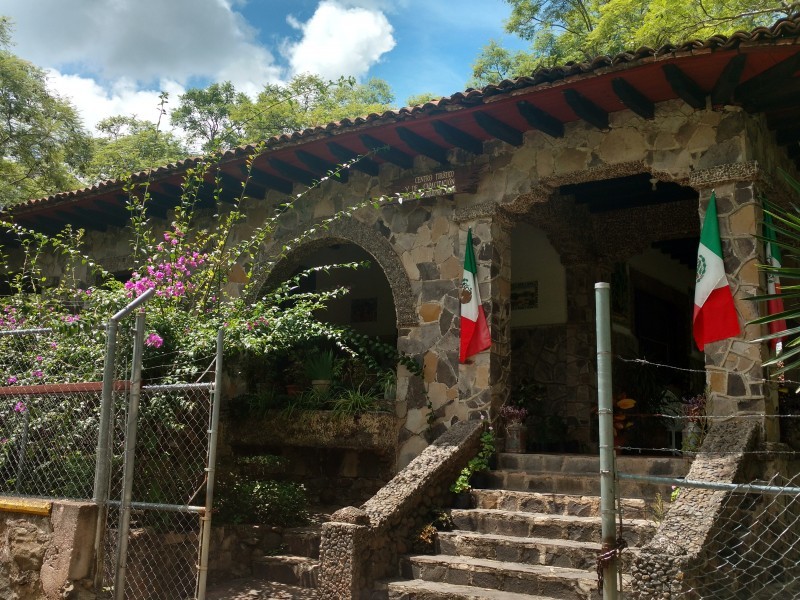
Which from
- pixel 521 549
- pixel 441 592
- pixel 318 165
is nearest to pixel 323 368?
pixel 318 165

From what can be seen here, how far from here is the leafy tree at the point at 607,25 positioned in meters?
11.8

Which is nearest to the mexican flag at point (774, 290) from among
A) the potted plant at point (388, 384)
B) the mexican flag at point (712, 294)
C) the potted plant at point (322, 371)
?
the mexican flag at point (712, 294)

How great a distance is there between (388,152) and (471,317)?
7.50 feet

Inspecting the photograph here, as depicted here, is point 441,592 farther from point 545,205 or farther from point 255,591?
point 545,205

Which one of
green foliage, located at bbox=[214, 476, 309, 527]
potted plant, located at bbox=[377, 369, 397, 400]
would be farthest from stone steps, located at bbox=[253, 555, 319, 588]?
potted plant, located at bbox=[377, 369, 397, 400]

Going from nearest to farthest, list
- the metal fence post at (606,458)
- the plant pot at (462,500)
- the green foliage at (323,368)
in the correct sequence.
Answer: the metal fence post at (606,458) → the plant pot at (462,500) → the green foliage at (323,368)

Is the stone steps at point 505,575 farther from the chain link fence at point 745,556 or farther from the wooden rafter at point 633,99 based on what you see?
the wooden rafter at point 633,99

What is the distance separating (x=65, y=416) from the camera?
21.2 ft

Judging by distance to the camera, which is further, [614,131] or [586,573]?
[614,131]

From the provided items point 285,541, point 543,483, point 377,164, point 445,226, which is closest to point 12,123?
point 377,164

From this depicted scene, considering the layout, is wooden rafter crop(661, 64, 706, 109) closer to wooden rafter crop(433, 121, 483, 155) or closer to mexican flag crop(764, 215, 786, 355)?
mexican flag crop(764, 215, 786, 355)

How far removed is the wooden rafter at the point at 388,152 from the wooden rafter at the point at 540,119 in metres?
1.76

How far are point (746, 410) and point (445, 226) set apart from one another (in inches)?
149

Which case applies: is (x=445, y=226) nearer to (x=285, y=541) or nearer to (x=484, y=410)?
(x=484, y=410)
